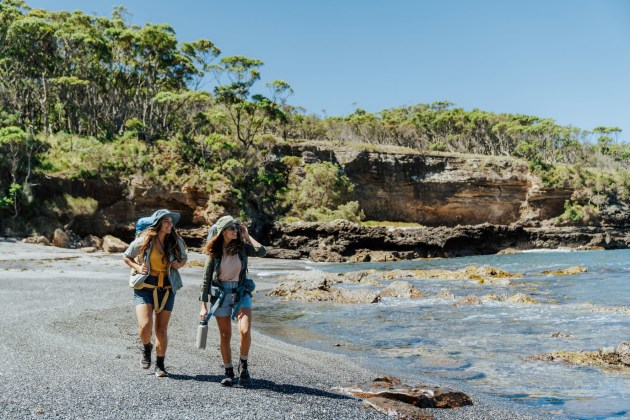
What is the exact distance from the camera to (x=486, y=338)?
9.65 metres

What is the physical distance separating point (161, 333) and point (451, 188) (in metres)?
62.8

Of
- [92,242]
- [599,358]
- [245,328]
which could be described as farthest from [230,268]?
[92,242]

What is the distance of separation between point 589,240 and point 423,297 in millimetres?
51127

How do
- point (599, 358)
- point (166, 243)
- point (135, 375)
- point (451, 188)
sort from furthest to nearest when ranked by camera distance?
1. point (451, 188)
2. point (599, 358)
3. point (166, 243)
4. point (135, 375)

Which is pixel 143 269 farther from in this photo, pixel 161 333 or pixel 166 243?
pixel 161 333

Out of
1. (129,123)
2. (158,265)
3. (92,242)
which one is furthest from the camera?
(129,123)

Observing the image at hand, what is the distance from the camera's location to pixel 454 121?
7738cm

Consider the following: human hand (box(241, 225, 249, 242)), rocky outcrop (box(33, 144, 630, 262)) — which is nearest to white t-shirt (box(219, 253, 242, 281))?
human hand (box(241, 225, 249, 242))

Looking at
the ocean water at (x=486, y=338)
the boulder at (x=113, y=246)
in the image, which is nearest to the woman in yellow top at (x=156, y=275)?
the ocean water at (x=486, y=338)

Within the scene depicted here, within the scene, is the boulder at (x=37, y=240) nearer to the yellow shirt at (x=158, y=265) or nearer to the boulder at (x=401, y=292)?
the boulder at (x=401, y=292)

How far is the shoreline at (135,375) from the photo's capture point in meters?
4.41

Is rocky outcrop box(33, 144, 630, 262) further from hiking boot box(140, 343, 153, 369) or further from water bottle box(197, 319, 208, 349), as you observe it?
water bottle box(197, 319, 208, 349)

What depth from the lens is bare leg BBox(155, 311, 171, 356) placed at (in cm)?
559

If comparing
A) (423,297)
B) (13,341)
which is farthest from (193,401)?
(423,297)
